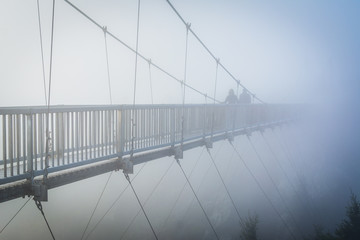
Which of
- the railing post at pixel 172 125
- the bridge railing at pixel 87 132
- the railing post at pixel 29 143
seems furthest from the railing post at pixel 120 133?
the railing post at pixel 172 125

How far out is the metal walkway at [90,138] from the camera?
333cm

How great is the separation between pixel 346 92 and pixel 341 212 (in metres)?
43.6

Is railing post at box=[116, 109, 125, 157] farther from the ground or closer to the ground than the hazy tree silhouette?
farther from the ground

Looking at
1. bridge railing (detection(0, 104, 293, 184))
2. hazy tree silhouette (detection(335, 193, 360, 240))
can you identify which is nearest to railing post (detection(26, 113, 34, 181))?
bridge railing (detection(0, 104, 293, 184))

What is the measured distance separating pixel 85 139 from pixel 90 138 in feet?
0.42

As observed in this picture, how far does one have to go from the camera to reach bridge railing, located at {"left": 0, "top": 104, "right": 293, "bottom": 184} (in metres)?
3.33

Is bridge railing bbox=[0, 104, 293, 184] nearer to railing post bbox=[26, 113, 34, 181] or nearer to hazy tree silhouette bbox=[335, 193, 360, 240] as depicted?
railing post bbox=[26, 113, 34, 181]

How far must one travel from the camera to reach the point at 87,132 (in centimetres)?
434

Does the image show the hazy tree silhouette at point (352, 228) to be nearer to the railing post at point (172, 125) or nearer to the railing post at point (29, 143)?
the railing post at point (172, 125)

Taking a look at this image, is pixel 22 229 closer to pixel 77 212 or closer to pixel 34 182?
pixel 77 212

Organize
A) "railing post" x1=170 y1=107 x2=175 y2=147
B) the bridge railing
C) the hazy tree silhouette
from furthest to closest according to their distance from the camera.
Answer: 1. the hazy tree silhouette
2. "railing post" x1=170 y1=107 x2=175 y2=147
3. the bridge railing

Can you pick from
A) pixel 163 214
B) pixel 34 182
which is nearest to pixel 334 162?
pixel 163 214

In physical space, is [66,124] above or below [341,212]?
above

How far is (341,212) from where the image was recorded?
66.7 feet
